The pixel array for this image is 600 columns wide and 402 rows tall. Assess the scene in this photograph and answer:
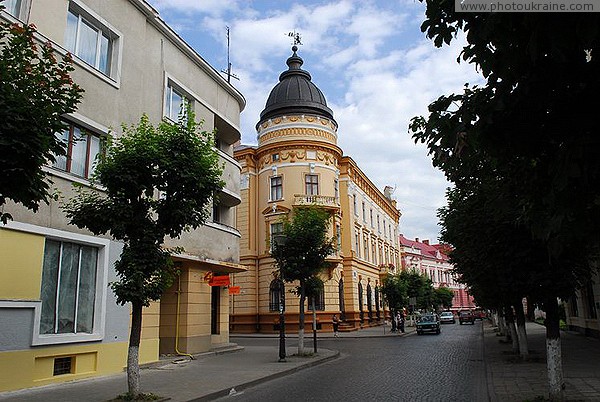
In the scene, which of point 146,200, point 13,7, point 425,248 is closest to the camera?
point 146,200

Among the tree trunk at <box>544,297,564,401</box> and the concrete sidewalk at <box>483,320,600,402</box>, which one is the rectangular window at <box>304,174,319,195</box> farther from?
the tree trunk at <box>544,297,564,401</box>

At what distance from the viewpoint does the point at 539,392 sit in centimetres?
1051

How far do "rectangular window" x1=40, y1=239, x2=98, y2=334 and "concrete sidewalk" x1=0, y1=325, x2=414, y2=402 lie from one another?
1491 millimetres

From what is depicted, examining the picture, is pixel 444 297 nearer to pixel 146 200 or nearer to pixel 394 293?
pixel 394 293

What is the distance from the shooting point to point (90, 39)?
14.9 metres

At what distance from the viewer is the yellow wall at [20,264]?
1115 cm

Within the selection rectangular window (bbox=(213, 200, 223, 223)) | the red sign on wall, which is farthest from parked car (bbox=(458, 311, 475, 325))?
the red sign on wall

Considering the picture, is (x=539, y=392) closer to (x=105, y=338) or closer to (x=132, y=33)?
(x=105, y=338)

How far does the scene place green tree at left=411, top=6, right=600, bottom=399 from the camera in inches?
157

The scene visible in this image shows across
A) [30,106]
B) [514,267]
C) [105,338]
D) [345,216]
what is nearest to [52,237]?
[105,338]

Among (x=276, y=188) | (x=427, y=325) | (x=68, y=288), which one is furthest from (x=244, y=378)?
(x=427, y=325)

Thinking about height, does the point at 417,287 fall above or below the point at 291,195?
below

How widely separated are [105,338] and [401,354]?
12.2 m

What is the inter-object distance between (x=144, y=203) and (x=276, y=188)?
1088 inches
